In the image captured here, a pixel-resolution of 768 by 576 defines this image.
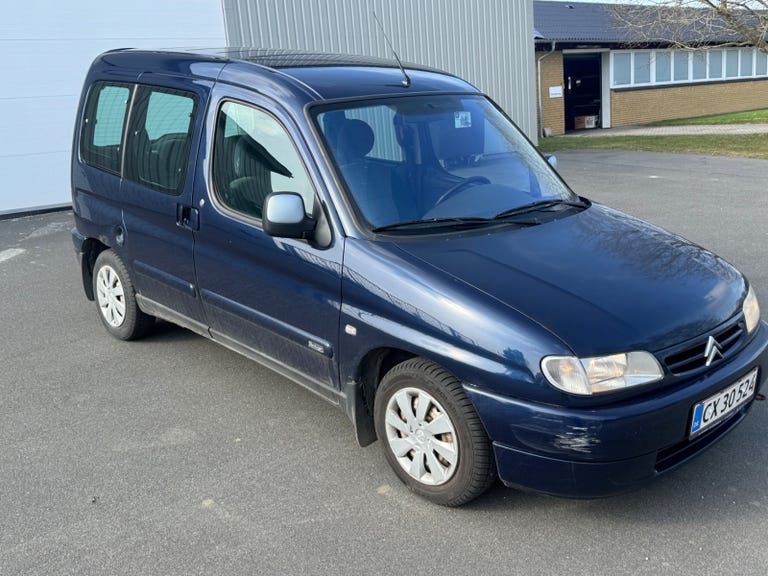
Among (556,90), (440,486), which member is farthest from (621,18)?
(440,486)

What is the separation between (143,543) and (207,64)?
109 inches

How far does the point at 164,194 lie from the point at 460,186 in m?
1.87

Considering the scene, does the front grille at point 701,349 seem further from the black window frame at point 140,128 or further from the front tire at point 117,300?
the front tire at point 117,300

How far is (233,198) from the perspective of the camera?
420 centimetres

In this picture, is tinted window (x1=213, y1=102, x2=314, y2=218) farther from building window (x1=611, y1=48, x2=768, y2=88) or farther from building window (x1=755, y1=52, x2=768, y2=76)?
building window (x1=755, y1=52, x2=768, y2=76)

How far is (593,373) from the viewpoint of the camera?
2916mm

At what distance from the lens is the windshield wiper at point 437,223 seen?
3.63 m

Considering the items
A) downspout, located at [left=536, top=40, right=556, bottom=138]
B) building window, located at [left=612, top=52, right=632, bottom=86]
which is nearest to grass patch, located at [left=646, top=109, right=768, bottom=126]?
building window, located at [left=612, top=52, right=632, bottom=86]

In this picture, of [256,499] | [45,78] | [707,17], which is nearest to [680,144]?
[707,17]

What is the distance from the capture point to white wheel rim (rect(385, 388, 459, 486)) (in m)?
3.26

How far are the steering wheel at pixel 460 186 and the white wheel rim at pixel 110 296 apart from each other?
8.67ft

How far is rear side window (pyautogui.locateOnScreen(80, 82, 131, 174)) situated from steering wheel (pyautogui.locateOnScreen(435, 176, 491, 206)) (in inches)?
98.1

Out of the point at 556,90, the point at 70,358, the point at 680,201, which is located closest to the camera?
the point at 70,358

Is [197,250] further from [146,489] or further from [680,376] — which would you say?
[680,376]
